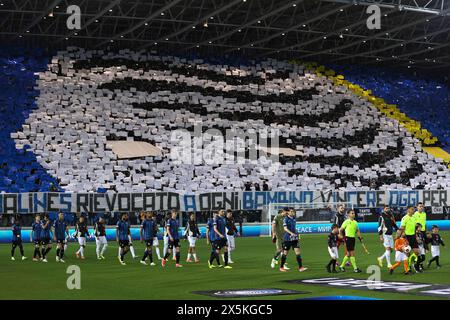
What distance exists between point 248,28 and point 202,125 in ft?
25.7

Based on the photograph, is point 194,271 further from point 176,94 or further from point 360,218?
point 176,94

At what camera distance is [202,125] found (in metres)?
61.9

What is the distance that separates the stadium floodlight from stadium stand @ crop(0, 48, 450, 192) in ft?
18.9

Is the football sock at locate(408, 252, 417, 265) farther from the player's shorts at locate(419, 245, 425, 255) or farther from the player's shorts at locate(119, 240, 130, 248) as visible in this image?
the player's shorts at locate(119, 240, 130, 248)

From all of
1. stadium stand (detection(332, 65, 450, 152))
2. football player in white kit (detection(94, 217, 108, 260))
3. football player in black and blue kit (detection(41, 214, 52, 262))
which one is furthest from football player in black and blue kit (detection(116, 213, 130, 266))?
stadium stand (detection(332, 65, 450, 152))

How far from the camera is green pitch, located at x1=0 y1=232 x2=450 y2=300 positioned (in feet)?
69.9

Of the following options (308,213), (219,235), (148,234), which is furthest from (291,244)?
(308,213)

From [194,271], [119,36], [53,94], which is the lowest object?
[194,271]

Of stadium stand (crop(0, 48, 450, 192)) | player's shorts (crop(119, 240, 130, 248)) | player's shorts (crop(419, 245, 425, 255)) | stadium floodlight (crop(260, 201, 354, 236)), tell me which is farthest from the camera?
stadium stand (crop(0, 48, 450, 192))

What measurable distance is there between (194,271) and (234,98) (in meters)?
38.5

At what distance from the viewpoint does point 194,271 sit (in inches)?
1101

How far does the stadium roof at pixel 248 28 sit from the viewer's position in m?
53.2
